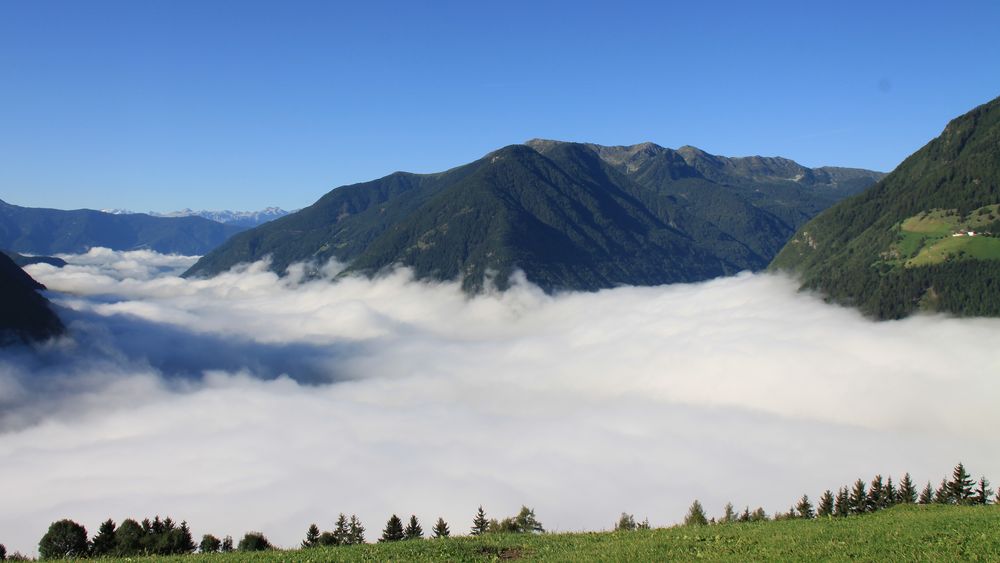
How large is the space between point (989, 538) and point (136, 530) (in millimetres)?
92587

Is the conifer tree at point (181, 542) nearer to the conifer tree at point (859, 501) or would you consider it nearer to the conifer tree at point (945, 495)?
the conifer tree at point (859, 501)

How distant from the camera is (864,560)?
1238 inches

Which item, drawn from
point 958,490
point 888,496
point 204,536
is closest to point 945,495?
point 958,490

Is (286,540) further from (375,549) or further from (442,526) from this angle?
(375,549)

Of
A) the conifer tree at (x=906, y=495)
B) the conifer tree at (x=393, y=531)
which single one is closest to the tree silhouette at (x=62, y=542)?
the conifer tree at (x=393, y=531)

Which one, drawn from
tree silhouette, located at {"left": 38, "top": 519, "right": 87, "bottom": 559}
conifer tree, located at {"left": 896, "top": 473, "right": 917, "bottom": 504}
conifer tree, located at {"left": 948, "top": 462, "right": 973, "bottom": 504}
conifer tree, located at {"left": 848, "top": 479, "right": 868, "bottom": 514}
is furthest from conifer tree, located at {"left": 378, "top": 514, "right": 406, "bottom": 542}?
conifer tree, located at {"left": 948, "top": 462, "right": 973, "bottom": 504}

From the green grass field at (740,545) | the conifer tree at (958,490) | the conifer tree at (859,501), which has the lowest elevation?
the conifer tree at (859,501)

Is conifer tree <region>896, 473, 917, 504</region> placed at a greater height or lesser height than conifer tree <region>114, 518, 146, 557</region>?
lesser

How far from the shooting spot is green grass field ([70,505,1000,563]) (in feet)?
109

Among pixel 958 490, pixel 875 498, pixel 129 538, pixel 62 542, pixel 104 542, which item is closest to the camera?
pixel 129 538

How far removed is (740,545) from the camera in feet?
121

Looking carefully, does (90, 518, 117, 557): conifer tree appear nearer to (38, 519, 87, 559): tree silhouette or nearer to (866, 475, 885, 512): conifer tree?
(38, 519, 87, 559): tree silhouette

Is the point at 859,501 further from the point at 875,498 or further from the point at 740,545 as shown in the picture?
the point at 740,545

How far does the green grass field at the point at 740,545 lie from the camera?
33.2 meters
